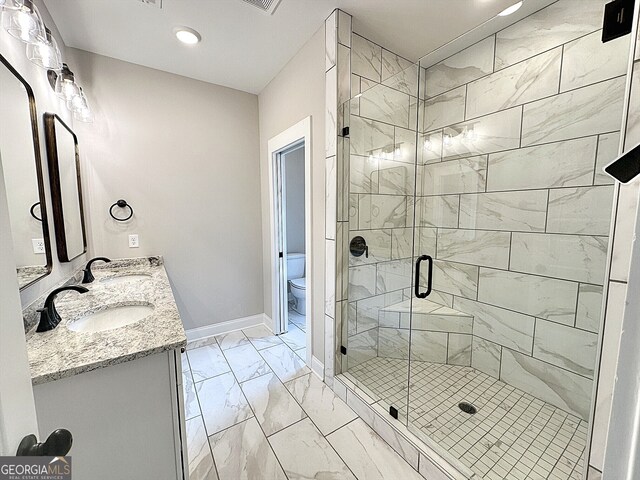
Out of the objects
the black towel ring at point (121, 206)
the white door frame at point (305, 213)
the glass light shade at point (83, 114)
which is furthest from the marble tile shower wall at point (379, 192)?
the black towel ring at point (121, 206)

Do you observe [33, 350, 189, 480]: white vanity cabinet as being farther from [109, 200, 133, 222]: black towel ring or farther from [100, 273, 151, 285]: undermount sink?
[109, 200, 133, 222]: black towel ring

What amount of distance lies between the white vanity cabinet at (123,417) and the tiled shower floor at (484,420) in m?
1.26

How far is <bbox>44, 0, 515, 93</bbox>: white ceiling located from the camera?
1651 millimetres

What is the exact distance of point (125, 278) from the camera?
2.07 metres

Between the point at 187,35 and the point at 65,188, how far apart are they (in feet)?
4.45

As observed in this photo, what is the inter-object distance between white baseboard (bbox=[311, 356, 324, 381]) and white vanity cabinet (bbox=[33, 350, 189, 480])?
3.87 feet

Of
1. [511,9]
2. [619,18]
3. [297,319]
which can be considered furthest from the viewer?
[297,319]

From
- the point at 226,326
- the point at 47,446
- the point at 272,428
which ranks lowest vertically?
the point at 272,428

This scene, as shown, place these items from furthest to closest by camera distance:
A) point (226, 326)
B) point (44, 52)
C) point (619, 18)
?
point (226, 326) < point (44, 52) < point (619, 18)

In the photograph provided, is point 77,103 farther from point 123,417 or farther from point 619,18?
point 619,18

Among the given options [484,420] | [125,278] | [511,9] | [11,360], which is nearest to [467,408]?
[484,420]

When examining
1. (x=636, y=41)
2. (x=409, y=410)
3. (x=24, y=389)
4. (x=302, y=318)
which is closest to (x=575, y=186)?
(x=636, y=41)

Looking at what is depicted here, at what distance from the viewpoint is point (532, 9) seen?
1.78 meters

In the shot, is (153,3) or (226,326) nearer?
(153,3)
